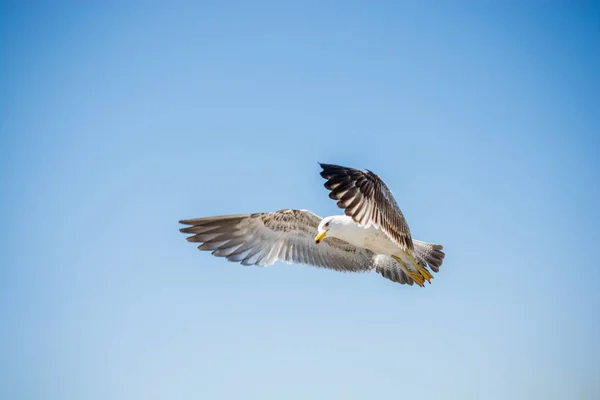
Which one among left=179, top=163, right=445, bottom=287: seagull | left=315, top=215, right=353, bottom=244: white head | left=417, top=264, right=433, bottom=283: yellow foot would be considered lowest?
left=417, top=264, right=433, bottom=283: yellow foot

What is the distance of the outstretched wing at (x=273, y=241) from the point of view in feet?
Answer: 27.8

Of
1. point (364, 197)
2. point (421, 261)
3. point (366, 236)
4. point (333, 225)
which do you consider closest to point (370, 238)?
point (366, 236)

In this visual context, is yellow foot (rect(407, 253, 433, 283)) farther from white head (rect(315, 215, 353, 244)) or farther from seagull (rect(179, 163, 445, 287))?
white head (rect(315, 215, 353, 244))

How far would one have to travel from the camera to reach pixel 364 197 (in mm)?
6512

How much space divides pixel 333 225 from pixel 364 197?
1098mm

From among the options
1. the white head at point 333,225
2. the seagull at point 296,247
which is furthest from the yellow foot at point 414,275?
the white head at point 333,225

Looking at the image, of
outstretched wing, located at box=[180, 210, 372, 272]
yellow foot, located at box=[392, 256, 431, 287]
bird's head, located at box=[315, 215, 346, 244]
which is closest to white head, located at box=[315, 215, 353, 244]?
bird's head, located at box=[315, 215, 346, 244]

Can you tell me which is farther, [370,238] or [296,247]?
[296,247]

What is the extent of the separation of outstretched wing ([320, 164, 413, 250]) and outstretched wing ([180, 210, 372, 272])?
1.72 meters

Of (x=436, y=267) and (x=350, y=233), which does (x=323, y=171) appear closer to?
(x=350, y=233)

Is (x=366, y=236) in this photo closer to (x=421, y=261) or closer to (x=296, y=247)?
(x=421, y=261)

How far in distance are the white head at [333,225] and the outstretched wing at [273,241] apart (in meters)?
0.76

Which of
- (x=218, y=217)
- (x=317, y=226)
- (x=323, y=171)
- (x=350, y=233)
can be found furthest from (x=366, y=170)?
(x=218, y=217)

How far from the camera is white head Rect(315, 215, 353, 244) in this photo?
292 inches
